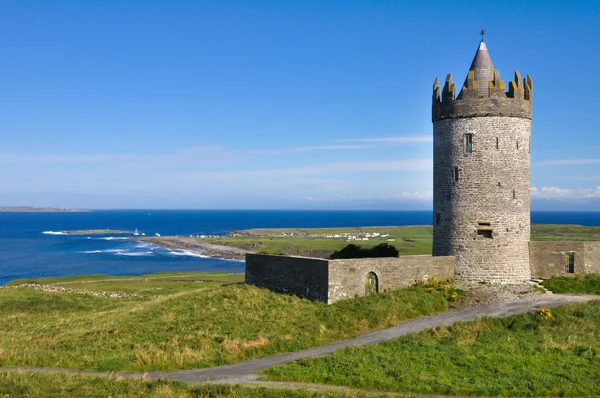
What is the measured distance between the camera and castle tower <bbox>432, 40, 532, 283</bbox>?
85.5 feet

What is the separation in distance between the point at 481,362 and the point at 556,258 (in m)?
12.7

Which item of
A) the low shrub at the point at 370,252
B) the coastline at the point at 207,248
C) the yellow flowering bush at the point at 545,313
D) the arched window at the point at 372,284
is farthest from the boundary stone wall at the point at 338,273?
the coastline at the point at 207,248

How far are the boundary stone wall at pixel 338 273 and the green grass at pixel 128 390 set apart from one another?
8666 millimetres

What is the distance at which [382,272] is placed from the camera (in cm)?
2433

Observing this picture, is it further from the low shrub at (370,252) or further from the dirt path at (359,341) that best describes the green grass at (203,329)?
the low shrub at (370,252)

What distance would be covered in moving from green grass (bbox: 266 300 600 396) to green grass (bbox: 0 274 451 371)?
257 cm

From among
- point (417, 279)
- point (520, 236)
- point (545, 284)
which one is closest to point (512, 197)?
point (520, 236)

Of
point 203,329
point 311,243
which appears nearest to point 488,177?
point 203,329

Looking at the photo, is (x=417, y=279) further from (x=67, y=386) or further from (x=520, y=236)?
(x=67, y=386)

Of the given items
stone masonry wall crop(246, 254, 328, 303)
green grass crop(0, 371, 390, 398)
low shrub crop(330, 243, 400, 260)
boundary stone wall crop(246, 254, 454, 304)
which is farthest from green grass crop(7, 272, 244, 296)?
A: green grass crop(0, 371, 390, 398)

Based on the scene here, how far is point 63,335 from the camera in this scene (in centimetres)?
2388

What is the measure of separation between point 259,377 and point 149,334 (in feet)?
24.9

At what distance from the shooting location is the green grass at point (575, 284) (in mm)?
25297

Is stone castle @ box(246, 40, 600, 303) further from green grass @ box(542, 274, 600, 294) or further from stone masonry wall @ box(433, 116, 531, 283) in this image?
green grass @ box(542, 274, 600, 294)
